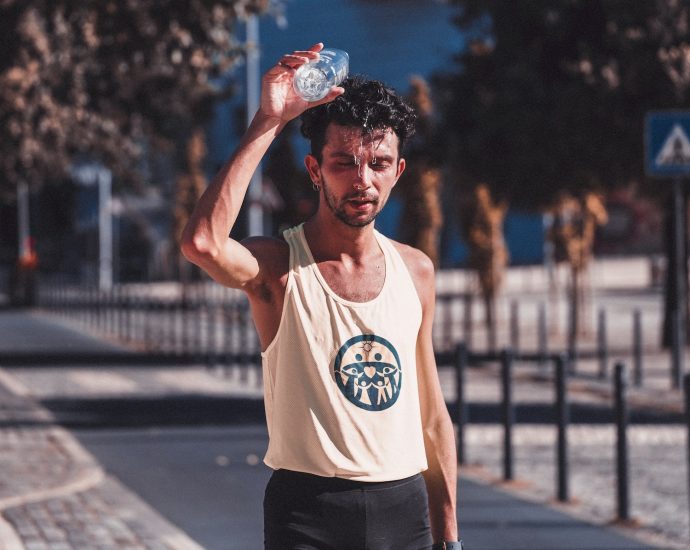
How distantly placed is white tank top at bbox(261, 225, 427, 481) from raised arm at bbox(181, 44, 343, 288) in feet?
0.79

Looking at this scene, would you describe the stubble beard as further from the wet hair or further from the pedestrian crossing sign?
the pedestrian crossing sign

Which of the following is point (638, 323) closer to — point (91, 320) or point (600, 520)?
point (600, 520)

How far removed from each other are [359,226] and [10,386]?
46.3 feet

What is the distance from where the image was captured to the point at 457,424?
37.1ft

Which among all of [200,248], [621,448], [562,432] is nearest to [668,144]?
[562,432]

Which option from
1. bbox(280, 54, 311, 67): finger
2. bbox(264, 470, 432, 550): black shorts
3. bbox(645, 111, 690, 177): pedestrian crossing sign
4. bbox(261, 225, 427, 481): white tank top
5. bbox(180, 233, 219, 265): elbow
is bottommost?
bbox(264, 470, 432, 550): black shorts

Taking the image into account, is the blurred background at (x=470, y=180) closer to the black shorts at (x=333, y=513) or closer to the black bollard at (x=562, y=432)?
the black bollard at (x=562, y=432)

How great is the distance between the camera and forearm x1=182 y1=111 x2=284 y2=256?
10.5ft

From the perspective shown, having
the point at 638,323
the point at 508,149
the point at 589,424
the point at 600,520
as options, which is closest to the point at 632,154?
the point at 508,149

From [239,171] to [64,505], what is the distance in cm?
599

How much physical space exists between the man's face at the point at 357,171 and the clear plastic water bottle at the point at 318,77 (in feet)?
0.74

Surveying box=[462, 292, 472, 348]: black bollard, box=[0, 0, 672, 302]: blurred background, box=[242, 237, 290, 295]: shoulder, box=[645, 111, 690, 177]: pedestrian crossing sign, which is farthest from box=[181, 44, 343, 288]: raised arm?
box=[462, 292, 472, 348]: black bollard

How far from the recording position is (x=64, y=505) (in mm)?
8844

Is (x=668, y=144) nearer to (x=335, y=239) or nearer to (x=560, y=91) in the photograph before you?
(x=560, y=91)
